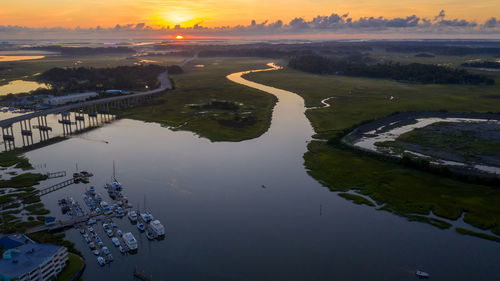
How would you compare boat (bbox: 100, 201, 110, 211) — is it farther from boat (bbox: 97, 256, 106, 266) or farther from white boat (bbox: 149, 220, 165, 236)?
boat (bbox: 97, 256, 106, 266)

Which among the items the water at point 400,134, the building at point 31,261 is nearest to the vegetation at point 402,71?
the water at point 400,134

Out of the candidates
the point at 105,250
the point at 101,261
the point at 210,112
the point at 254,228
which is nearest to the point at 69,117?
the point at 210,112

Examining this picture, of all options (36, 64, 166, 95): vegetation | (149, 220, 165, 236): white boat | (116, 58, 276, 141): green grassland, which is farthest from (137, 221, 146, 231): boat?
(36, 64, 166, 95): vegetation

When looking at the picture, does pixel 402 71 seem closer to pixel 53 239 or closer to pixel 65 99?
pixel 65 99

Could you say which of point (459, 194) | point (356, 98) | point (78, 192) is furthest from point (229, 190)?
point (356, 98)

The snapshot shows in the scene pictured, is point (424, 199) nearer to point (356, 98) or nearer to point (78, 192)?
point (78, 192)

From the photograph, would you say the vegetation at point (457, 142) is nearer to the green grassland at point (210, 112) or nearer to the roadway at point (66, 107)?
the green grassland at point (210, 112)
